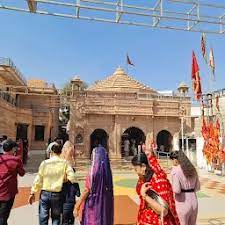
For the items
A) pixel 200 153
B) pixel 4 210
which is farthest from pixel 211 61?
pixel 4 210

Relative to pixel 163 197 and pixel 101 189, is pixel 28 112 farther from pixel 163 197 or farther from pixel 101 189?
pixel 163 197

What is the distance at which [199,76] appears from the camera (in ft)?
54.2

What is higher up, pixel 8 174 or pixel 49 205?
pixel 8 174

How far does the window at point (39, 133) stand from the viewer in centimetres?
3275

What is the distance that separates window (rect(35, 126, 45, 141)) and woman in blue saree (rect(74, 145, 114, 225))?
29.7 meters

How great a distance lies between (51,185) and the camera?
449 centimetres

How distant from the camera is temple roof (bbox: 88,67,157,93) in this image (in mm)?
29422

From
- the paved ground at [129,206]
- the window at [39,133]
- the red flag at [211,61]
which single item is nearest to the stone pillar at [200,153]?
the red flag at [211,61]

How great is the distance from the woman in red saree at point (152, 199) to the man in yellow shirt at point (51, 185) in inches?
69.6

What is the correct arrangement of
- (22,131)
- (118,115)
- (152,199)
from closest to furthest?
1. (152,199)
2. (118,115)
3. (22,131)

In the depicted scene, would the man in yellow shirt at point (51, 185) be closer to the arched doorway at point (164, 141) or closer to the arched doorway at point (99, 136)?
the arched doorway at point (99, 136)

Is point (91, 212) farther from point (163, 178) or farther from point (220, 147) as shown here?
point (220, 147)

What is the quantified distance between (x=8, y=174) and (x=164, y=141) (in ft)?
87.2

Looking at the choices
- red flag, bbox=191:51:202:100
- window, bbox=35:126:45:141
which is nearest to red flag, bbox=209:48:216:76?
red flag, bbox=191:51:202:100
